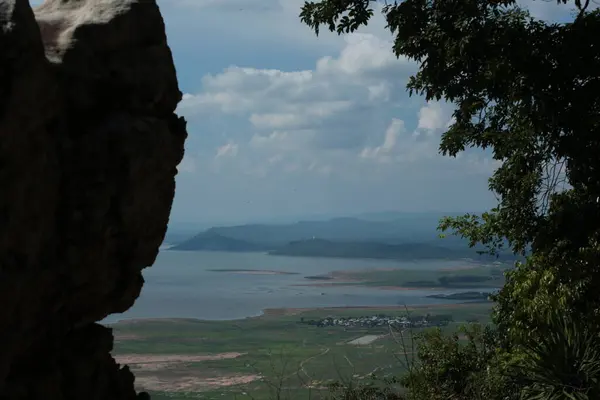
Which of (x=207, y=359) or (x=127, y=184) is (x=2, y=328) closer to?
(x=127, y=184)

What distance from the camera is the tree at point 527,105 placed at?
20.2ft

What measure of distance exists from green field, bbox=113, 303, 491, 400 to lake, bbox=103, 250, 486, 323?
124 cm

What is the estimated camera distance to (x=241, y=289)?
38.9m

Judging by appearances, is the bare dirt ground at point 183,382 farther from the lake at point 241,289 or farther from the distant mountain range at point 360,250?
the distant mountain range at point 360,250

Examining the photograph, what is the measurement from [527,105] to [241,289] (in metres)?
33.4

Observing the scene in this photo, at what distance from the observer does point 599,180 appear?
6.43 meters

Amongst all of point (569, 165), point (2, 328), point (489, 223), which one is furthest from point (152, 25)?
point (489, 223)

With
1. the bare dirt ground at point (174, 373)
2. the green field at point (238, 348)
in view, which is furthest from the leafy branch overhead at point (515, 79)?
the bare dirt ground at point (174, 373)

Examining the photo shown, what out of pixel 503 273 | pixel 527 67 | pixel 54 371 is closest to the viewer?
pixel 54 371

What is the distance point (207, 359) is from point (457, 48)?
1343 cm

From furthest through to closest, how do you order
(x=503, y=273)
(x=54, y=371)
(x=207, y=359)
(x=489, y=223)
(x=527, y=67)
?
(x=207, y=359) → (x=503, y=273) → (x=489, y=223) → (x=527, y=67) → (x=54, y=371)

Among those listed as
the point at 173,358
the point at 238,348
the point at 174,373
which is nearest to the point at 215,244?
the point at 173,358

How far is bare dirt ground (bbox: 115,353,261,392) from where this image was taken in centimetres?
1280

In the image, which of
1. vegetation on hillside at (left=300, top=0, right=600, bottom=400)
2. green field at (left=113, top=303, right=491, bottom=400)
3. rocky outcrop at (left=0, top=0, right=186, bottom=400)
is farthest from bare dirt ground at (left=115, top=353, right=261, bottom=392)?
rocky outcrop at (left=0, top=0, right=186, bottom=400)
